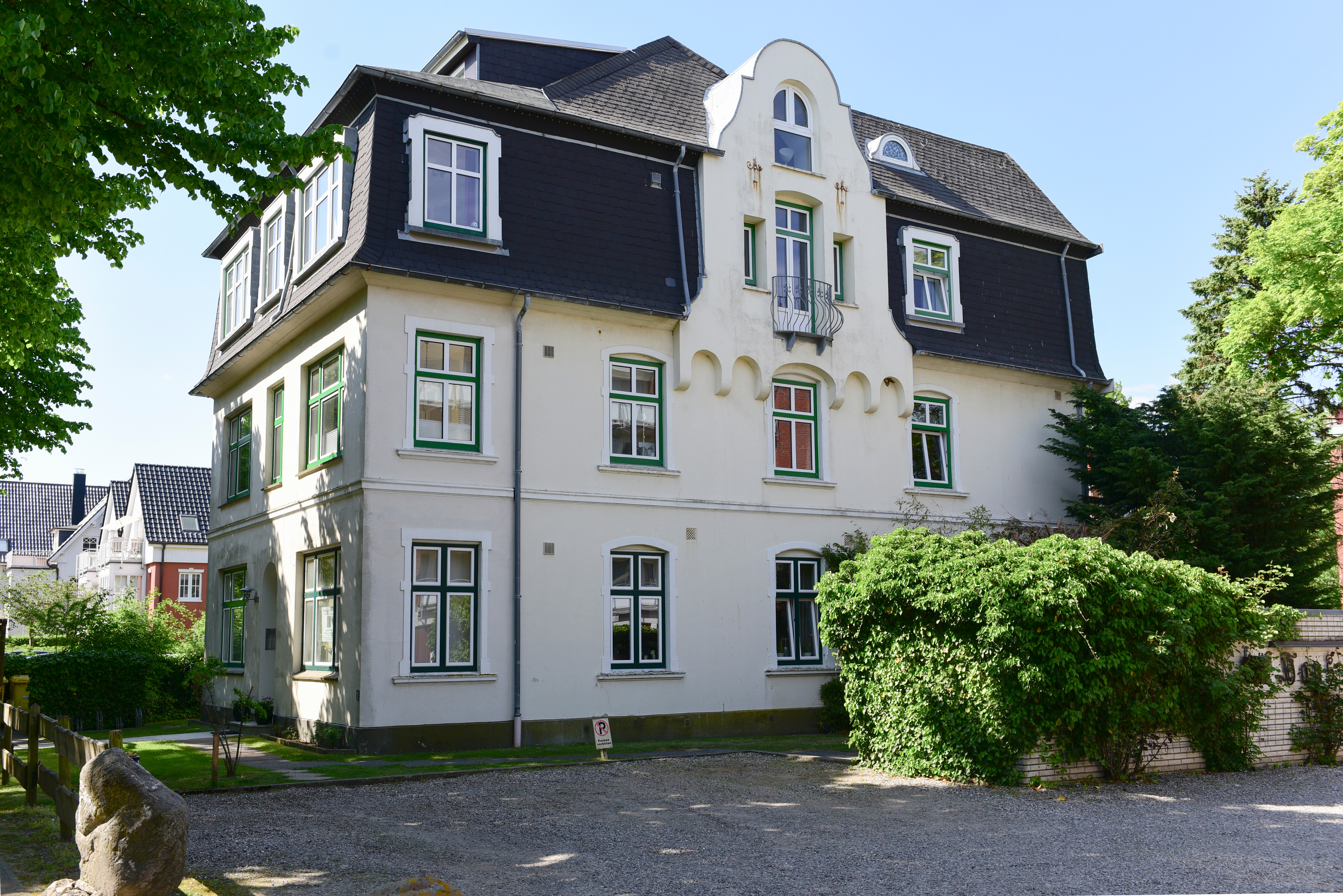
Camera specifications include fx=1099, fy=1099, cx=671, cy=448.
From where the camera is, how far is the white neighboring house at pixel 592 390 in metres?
16.2

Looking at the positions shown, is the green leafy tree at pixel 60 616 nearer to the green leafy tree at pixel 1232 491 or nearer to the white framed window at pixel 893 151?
the white framed window at pixel 893 151

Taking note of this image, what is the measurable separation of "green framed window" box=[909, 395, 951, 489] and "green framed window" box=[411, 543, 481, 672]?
9135 mm

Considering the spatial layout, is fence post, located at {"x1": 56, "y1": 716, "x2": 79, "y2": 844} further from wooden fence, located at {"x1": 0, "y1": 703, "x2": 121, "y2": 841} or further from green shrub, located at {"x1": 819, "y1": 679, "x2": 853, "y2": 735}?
green shrub, located at {"x1": 819, "y1": 679, "x2": 853, "y2": 735}

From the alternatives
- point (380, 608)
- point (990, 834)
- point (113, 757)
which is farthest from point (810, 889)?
point (380, 608)

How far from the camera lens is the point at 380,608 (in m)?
15.5

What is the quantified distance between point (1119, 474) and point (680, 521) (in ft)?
28.3

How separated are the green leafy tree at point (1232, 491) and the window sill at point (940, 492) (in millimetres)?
2364

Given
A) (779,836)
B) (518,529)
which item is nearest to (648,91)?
(518,529)

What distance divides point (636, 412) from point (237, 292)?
31.6 ft

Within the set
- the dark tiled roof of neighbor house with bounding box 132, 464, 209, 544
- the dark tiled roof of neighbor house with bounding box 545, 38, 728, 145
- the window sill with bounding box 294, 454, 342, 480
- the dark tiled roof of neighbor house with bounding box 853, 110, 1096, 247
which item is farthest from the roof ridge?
the dark tiled roof of neighbor house with bounding box 132, 464, 209, 544

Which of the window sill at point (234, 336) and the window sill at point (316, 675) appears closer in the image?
the window sill at point (316, 675)

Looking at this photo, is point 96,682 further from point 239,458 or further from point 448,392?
point 448,392

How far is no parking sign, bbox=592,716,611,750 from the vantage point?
14337 millimetres

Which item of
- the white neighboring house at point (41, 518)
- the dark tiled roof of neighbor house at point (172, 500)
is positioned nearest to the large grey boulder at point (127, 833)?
the dark tiled roof of neighbor house at point (172, 500)
